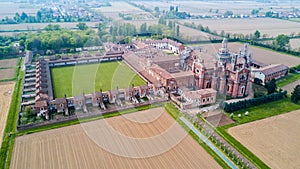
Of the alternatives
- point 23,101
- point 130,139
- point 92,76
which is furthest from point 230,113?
point 23,101

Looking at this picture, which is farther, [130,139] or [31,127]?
[31,127]

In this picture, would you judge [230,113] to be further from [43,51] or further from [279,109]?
[43,51]

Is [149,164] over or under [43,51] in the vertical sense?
under

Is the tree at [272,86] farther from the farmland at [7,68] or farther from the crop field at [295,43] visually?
the farmland at [7,68]

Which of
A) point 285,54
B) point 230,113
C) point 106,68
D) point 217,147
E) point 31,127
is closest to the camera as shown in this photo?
point 217,147

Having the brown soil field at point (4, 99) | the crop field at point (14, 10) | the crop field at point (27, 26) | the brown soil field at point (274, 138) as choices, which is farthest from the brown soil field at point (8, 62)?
the crop field at point (14, 10)

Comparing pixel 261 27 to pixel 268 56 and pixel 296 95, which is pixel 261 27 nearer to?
pixel 268 56
